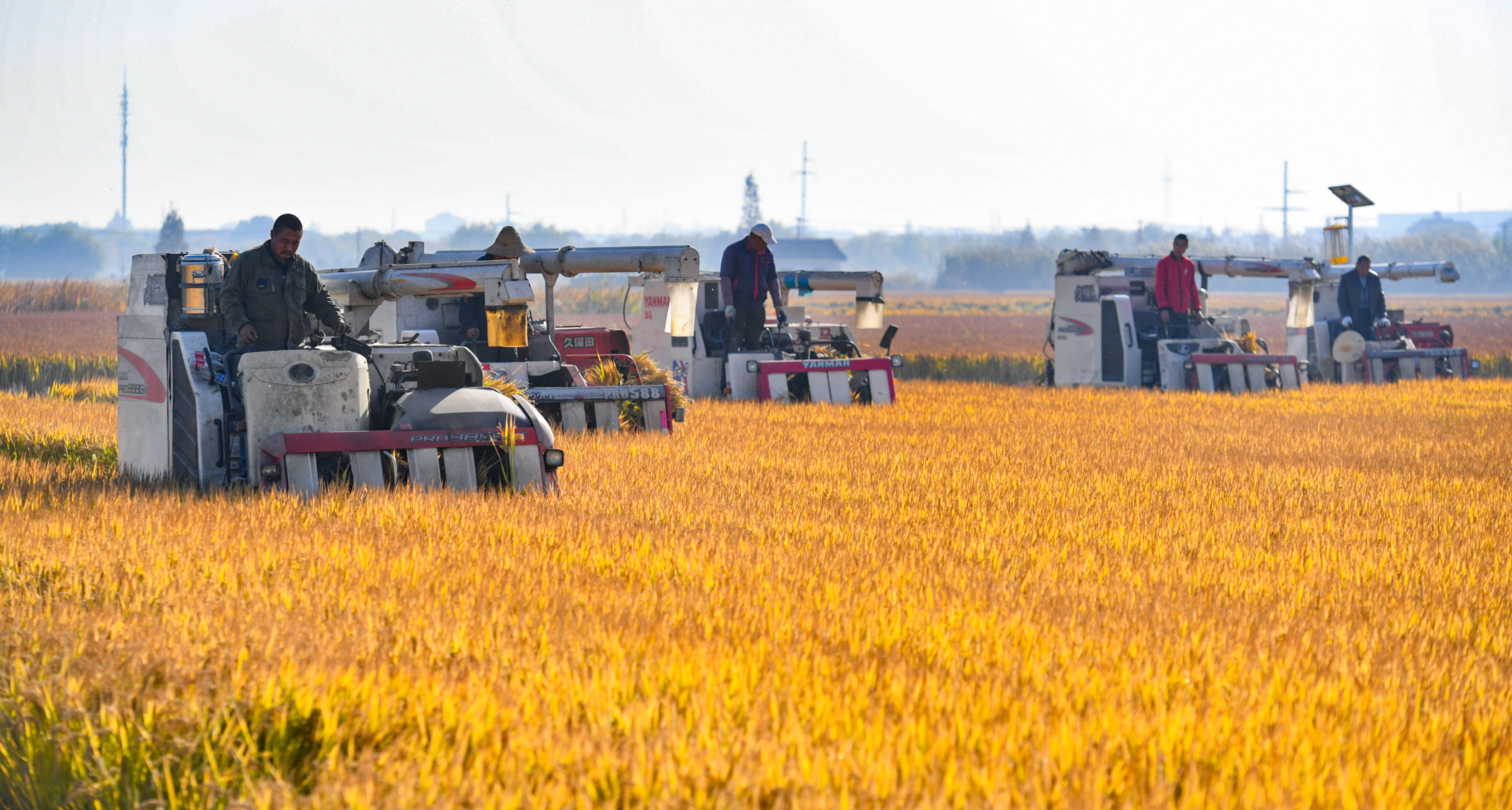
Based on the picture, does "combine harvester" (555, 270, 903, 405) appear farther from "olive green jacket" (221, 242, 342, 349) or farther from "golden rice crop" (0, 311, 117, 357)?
"golden rice crop" (0, 311, 117, 357)

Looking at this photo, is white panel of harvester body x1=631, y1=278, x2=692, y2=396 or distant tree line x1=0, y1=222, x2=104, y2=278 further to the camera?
distant tree line x1=0, y1=222, x2=104, y2=278

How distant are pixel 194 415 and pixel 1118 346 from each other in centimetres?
1555

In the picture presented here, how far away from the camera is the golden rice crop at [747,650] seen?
3.54 meters

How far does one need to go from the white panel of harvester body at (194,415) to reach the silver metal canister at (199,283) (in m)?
0.31

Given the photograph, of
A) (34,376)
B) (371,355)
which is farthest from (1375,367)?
(34,376)

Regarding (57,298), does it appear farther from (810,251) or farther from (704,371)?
(810,251)

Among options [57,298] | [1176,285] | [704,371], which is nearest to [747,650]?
[704,371]

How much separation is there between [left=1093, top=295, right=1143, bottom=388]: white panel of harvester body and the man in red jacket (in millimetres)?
527

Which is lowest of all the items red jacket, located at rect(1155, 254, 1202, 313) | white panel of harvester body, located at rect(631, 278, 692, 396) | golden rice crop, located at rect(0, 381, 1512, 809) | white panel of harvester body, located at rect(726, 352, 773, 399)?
golden rice crop, located at rect(0, 381, 1512, 809)

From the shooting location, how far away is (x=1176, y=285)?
20703mm

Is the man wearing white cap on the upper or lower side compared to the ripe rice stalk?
upper

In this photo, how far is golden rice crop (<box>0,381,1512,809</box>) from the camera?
3.54 meters

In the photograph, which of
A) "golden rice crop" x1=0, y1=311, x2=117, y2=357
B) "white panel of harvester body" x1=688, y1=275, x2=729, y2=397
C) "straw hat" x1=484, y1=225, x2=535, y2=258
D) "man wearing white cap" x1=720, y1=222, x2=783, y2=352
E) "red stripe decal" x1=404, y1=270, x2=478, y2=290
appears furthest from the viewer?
"golden rice crop" x1=0, y1=311, x2=117, y2=357

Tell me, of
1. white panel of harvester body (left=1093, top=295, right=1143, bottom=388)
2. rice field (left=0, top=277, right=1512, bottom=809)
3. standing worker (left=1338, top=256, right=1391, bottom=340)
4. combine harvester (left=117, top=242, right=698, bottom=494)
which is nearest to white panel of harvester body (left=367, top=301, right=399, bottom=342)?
combine harvester (left=117, top=242, right=698, bottom=494)
